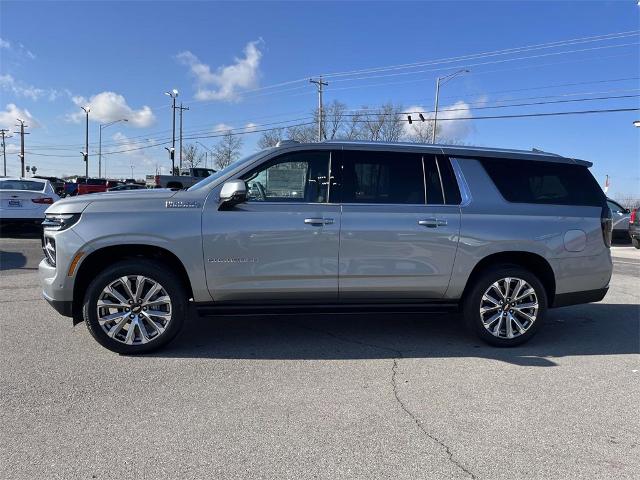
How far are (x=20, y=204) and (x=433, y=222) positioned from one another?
12115 mm

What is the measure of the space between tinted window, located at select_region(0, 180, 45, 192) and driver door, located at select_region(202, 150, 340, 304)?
A: 36.1ft

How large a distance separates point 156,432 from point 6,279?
6208 mm

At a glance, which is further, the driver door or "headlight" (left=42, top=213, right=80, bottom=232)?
the driver door

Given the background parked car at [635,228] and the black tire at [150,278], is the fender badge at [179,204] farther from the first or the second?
the background parked car at [635,228]

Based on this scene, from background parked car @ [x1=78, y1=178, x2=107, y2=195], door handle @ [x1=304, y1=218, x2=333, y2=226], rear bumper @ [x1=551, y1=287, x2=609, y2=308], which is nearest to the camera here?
door handle @ [x1=304, y1=218, x2=333, y2=226]

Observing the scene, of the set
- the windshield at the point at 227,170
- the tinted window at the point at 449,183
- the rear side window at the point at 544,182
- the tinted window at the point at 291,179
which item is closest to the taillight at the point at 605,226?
the rear side window at the point at 544,182

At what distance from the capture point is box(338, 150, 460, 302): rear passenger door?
15.2ft

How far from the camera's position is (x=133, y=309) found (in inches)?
175

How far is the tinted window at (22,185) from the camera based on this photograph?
13.0m

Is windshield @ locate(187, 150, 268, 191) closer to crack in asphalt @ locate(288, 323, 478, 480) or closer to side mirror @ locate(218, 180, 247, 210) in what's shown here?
side mirror @ locate(218, 180, 247, 210)

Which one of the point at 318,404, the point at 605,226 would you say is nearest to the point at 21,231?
the point at 318,404

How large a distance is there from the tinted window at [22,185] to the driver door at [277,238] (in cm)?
1101

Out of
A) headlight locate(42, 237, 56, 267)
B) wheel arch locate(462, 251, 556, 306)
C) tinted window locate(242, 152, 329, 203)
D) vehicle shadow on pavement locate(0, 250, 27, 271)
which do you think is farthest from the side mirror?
vehicle shadow on pavement locate(0, 250, 27, 271)

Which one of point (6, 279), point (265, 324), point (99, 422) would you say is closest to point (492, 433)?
point (99, 422)
